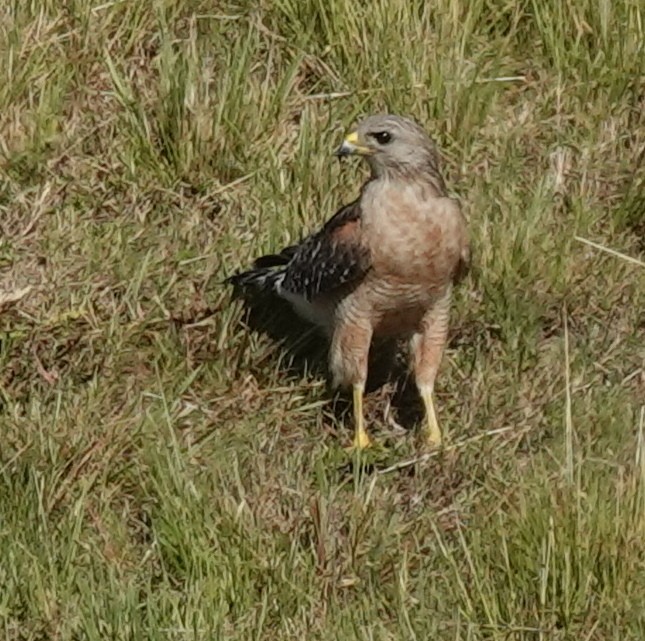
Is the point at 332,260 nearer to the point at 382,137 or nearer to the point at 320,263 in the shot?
the point at 320,263

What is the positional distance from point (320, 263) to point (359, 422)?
0.52 metres

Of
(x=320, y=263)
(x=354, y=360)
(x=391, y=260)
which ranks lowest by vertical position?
(x=354, y=360)

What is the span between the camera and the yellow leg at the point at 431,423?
20.3 feet

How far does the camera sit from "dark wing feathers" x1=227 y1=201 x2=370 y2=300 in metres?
6.24

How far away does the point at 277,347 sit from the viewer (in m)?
6.61

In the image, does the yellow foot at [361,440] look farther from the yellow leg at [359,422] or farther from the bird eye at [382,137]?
the bird eye at [382,137]

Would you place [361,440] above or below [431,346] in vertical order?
below

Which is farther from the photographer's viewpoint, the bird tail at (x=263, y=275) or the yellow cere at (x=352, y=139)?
the bird tail at (x=263, y=275)

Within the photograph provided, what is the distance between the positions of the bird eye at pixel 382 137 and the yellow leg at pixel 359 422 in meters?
0.79

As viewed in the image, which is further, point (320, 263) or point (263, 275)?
point (263, 275)

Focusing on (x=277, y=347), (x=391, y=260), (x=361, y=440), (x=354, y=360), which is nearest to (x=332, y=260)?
Result: (x=391, y=260)

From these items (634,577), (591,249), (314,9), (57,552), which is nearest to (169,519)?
(57,552)

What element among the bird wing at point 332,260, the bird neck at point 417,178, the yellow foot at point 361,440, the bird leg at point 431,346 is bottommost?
the yellow foot at point 361,440

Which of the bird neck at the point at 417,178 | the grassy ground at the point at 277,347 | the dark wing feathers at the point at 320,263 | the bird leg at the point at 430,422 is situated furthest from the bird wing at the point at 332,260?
the bird leg at the point at 430,422
